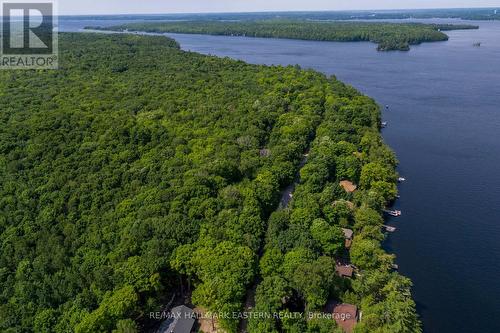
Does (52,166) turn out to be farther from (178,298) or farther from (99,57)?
(99,57)

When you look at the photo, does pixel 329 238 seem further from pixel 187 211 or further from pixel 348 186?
pixel 348 186

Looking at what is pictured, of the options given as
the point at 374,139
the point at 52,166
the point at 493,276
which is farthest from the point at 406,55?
the point at 52,166

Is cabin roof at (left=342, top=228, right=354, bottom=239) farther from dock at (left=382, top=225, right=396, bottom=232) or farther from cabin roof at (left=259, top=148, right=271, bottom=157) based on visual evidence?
cabin roof at (left=259, top=148, right=271, bottom=157)

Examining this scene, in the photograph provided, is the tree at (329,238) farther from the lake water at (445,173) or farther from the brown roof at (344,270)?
the lake water at (445,173)

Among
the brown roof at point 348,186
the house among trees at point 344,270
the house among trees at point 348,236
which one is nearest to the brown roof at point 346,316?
the house among trees at point 344,270

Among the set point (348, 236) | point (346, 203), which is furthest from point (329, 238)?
point (346, 203)
